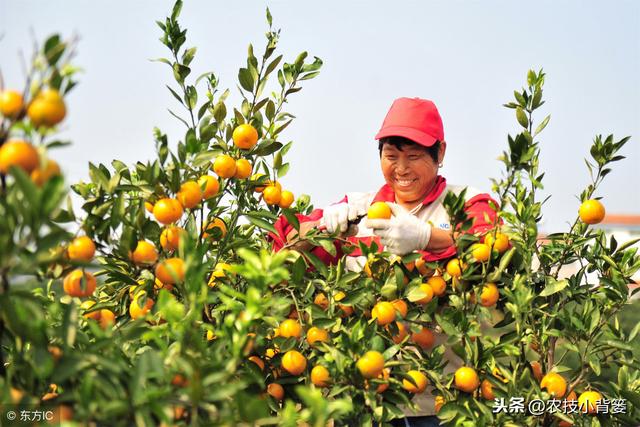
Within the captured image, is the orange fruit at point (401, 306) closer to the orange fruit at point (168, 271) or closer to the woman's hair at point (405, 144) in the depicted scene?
the orange fruit at point (168, 271)

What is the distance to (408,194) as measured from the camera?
2.56 m

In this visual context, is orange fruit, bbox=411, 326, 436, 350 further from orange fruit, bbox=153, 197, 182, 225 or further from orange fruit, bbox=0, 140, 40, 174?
orange fruit, bbox=0, 140, 40, 174

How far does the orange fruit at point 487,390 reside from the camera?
1882 mm

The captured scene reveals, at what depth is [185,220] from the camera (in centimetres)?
192

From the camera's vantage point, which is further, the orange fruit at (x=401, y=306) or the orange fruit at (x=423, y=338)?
the orange fruit at (x=423, y=338)

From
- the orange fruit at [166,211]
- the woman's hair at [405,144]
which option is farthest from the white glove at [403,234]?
the orange fruit at [166,211]

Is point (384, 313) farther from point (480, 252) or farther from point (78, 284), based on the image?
point (78, 284)

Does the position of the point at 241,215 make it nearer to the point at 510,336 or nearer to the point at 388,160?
the point at 388,160

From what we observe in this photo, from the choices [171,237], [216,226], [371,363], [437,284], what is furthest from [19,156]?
[437,284]

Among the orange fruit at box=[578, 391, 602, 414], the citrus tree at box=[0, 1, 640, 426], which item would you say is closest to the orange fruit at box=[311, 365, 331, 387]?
the citrus tree at box=[0, 1, 640, 426]

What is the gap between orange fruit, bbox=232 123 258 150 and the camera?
2.05m

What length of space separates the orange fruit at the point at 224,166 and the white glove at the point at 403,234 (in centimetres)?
48

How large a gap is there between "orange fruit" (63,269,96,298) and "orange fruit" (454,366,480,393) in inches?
38.2

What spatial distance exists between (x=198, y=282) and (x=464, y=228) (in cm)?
83
